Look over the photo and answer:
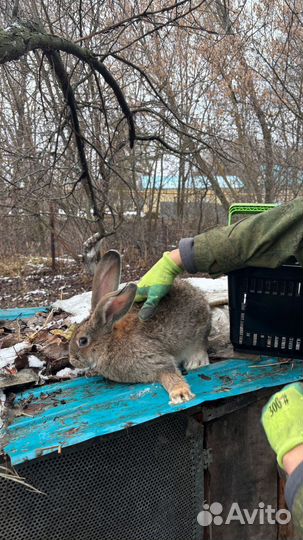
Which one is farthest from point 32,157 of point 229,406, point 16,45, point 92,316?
point 229,406

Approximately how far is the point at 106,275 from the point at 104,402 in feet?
2.54

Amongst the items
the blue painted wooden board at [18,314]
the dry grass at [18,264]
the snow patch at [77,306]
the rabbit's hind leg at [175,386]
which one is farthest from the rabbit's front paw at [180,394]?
the dry grass at [18,264]

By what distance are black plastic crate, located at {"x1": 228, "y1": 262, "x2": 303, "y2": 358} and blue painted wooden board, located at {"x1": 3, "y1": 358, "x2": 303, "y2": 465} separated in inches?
4.2

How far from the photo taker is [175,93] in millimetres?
8312

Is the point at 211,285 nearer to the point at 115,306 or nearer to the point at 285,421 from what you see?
the point at 115,306

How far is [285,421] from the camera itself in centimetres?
139

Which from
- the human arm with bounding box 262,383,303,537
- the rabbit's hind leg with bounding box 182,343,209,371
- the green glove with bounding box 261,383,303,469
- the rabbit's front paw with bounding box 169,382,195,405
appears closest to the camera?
the human arm with bounding box 262,383,303,537

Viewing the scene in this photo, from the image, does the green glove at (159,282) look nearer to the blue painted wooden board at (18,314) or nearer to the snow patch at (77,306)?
the snow patch at (77,306)

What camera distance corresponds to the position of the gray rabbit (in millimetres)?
2588

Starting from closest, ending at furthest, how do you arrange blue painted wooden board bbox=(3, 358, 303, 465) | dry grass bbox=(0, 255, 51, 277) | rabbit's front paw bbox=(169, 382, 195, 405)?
1. blue painted wooden board bbox=(3, 358, 303, 465)
2. rabbit's front paw bbox=(169, 382, 195, 405)
3. dry grass bbox=(0, 255, 51, 277)

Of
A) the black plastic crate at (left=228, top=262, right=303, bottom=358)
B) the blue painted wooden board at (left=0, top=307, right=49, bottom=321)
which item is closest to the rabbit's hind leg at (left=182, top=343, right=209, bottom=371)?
the black plastic crate at (left=228, top=262, right=303, bottom=358)

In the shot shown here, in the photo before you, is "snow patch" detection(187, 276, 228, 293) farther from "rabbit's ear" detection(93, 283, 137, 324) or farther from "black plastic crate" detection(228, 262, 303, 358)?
"rabbit's ear" detection(93, 283, 137, 324)

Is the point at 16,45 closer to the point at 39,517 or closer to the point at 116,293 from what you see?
the point at 116,293

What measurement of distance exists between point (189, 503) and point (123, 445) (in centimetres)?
54
